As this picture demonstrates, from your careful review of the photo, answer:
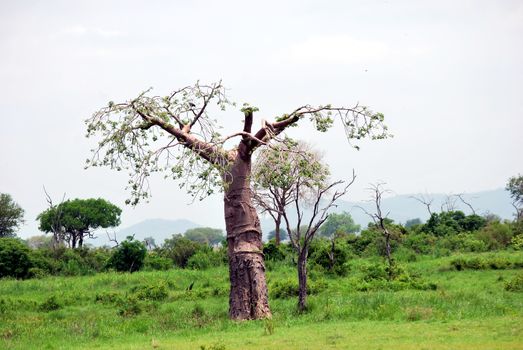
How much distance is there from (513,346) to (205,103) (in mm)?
11646

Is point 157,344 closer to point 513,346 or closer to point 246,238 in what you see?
point 246,238

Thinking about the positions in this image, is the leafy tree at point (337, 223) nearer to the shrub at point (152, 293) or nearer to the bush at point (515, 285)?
the shrub at point (152, 293)

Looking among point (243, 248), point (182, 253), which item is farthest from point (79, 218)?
point (243, 248)

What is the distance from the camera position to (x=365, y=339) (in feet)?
46.1

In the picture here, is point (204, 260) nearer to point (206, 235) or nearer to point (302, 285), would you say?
point (302, 285)

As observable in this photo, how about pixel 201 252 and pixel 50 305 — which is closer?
pixel 50 305

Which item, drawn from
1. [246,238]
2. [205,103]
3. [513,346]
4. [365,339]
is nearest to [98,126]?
[205,103]

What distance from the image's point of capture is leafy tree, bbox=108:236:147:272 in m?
34.8

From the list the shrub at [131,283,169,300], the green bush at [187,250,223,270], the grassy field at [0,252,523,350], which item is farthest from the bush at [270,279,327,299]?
the green bush at [187,250,223,270]

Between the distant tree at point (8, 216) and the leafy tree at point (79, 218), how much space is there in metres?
4.23

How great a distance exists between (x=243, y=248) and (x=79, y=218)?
42972mm

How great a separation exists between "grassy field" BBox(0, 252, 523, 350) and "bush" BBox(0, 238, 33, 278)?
5.02 meters

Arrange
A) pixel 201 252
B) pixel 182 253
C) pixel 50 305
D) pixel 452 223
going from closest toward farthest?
pixel 50 305, pixel 201 252, pixel 182 253, pixel 452 223

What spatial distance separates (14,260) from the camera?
33625 millimetres
